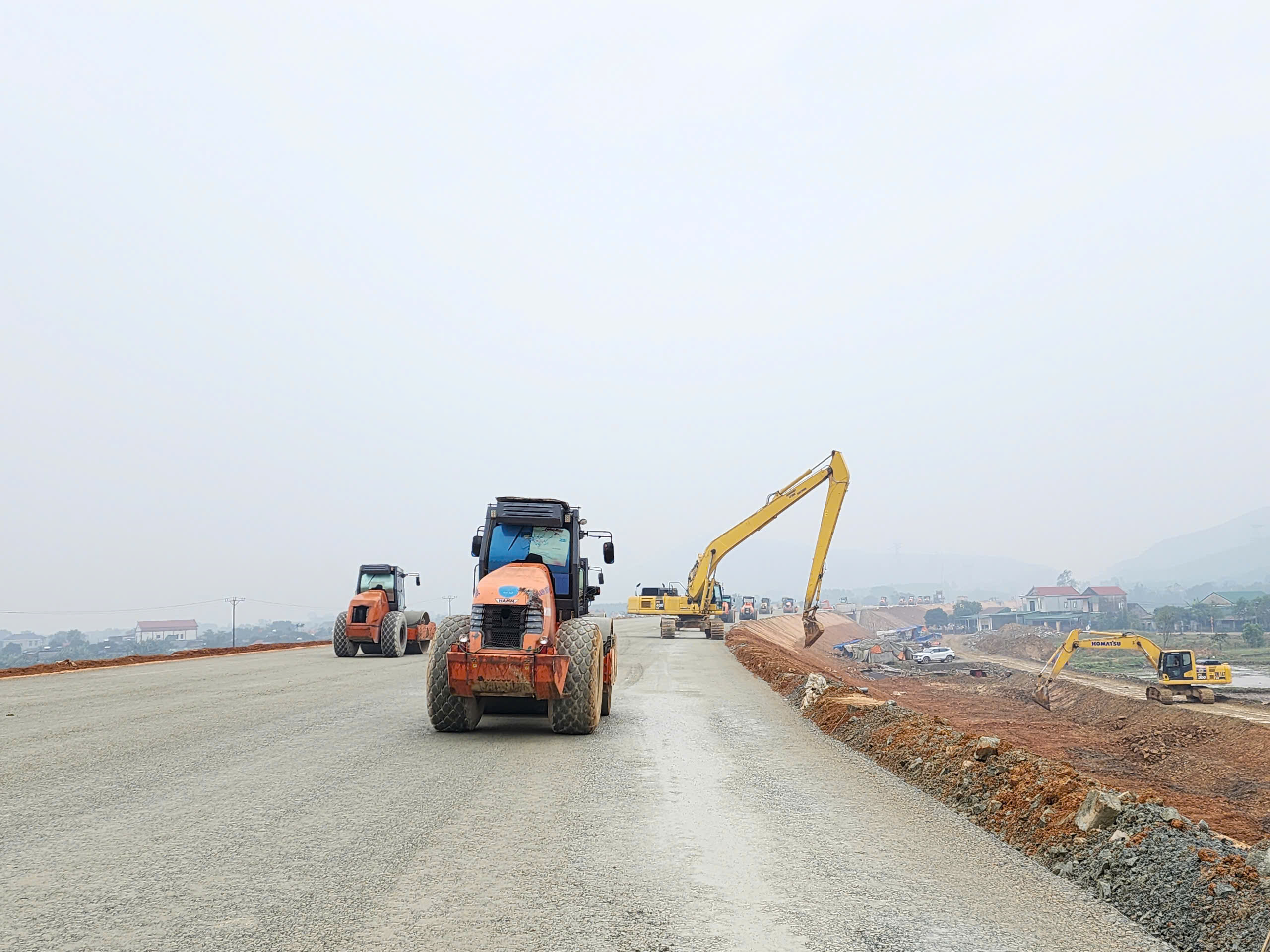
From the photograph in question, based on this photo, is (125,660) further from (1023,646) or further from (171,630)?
(171,630)

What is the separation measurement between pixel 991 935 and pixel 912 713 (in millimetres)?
7967

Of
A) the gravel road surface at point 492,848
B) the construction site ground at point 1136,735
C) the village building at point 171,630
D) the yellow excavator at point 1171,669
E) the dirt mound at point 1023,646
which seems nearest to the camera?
the gravel road surface at point 492,848

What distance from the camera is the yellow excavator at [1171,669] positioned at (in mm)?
34344

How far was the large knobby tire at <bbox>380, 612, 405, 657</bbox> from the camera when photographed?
92.4 ft

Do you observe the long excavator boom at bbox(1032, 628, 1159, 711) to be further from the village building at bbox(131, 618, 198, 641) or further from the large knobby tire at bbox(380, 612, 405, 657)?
the village building at bbox(131, 618, 198, 641)

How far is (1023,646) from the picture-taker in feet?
291

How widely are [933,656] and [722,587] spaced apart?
86.1ft

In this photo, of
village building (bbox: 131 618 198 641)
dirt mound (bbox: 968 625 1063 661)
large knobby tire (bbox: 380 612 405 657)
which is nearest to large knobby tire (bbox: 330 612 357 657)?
large knobby tire (bbox: 380 612 405 657)

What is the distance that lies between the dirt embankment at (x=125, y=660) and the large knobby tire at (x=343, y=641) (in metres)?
5.48

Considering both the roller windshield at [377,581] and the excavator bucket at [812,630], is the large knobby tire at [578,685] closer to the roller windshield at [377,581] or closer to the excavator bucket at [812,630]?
the roller windshield at [377,581]

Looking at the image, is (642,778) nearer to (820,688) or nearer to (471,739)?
(471,739)

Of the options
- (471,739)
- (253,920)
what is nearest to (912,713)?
(471,739)

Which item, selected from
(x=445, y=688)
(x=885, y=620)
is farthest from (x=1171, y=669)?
(x=885, y=620)

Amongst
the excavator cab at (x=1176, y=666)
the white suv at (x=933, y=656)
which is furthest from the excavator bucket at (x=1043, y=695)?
the white suv at (x=933, y=656)
